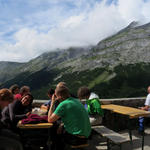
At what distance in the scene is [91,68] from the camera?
155m

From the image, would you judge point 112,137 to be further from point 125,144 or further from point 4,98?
point 4,98

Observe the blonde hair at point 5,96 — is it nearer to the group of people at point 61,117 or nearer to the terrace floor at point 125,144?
the group of people at point 61,117

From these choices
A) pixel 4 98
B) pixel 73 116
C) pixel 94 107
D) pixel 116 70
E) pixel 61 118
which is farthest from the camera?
pixel 116 70

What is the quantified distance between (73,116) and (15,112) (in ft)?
→ 5.04

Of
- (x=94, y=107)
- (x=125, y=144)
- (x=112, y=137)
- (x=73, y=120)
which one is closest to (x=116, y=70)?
(x=125, y=144)

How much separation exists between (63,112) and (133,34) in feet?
609

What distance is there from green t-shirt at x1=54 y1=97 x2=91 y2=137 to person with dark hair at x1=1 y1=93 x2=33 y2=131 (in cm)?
106

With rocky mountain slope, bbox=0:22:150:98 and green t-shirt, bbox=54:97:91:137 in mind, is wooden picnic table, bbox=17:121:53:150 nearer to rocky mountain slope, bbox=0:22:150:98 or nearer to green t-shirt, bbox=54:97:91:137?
green t-shirt, bbox=54:97:91:137

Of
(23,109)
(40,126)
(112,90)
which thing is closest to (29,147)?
(40,126)

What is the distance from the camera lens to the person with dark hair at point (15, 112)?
4219 millimetres

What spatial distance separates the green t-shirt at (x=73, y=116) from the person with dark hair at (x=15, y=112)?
106cm

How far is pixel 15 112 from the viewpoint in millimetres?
4531

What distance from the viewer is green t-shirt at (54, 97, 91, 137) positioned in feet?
12.6

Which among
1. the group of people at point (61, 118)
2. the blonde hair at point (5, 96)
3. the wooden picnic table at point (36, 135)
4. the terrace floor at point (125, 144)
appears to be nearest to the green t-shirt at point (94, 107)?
the group of people at point (61, 118)
